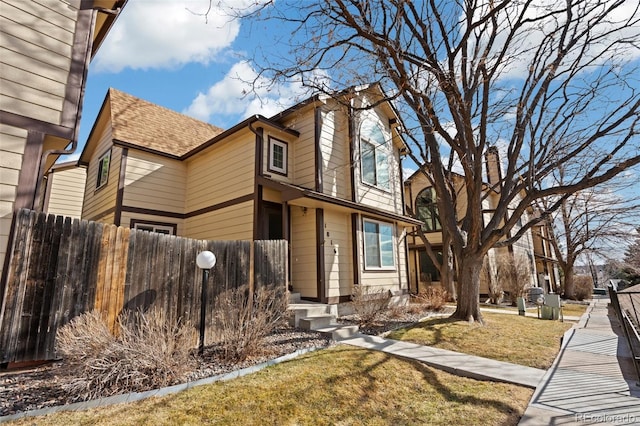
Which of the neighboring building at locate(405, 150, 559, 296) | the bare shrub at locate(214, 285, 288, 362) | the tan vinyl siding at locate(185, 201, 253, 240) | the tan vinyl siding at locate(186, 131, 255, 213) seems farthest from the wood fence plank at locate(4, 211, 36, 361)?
the neighboring building at locate(405, 150, 559, 296)

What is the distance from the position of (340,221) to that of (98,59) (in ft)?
25.8

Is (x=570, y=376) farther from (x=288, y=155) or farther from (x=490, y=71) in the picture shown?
(x=288, y=155)

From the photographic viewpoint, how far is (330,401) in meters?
3.76

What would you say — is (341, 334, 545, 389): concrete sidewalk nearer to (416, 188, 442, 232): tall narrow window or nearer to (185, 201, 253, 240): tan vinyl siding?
(185, 201, 253, 240): tan vinyl siding

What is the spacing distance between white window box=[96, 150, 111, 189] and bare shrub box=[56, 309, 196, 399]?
9198 mm

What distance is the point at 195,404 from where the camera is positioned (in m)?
3.46

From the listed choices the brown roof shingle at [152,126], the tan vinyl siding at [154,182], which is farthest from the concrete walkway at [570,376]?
the brown roof shingle at [152,126]

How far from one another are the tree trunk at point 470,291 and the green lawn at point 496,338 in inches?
14.4

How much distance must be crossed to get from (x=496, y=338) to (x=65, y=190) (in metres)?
17.6

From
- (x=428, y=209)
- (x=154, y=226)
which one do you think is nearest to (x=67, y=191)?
(x=154, y=226)

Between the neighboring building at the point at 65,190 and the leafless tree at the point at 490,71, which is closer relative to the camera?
the leafless tree at the point at 490,71

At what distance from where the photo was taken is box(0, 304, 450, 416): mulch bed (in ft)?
11.0

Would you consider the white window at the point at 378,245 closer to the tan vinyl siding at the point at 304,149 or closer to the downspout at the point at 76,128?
the tan vinyl siding at the point at 304,149

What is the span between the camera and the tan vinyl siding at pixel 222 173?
970 centimetres
